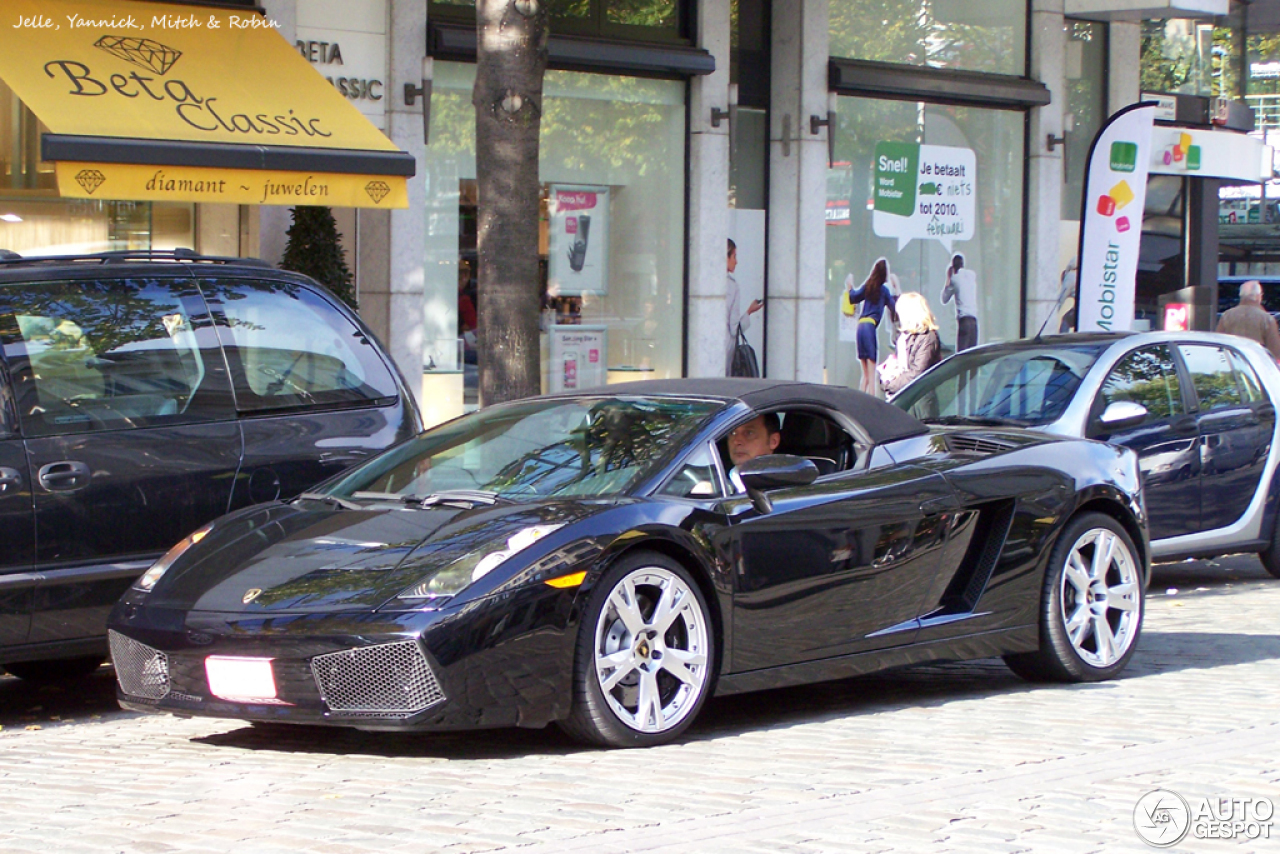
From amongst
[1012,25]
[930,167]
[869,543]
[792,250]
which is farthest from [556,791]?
[1012,25]

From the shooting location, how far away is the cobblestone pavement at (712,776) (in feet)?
15.3

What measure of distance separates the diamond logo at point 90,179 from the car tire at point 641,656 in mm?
7264

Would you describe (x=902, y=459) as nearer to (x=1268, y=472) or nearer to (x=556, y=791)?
(x=556, y=791)

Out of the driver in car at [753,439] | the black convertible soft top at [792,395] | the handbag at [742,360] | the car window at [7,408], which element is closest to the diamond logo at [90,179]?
the car window at [7,408]

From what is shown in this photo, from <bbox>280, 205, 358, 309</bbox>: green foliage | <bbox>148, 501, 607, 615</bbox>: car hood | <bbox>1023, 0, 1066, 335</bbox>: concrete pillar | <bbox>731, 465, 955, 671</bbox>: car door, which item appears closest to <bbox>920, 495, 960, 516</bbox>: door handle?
<bbox>731, 465, 955, 671</bbox>: car door

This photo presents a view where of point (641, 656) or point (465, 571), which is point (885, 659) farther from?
point (465, 571)

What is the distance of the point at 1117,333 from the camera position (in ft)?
35.7

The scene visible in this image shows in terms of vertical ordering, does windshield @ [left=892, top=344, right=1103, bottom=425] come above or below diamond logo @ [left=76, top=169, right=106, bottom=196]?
below

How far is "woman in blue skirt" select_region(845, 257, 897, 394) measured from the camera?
63.6 ft

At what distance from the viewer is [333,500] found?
21.3ft

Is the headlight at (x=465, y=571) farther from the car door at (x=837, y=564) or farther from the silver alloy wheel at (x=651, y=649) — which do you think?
the car door at (x=837, y=564)

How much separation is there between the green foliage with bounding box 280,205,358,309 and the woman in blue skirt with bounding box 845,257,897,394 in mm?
7015

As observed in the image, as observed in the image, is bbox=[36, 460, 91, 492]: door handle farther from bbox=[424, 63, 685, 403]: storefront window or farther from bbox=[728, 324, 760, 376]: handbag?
bbox=[728, 324, 760, 376]: handbag

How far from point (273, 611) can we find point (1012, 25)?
57.0 feet
